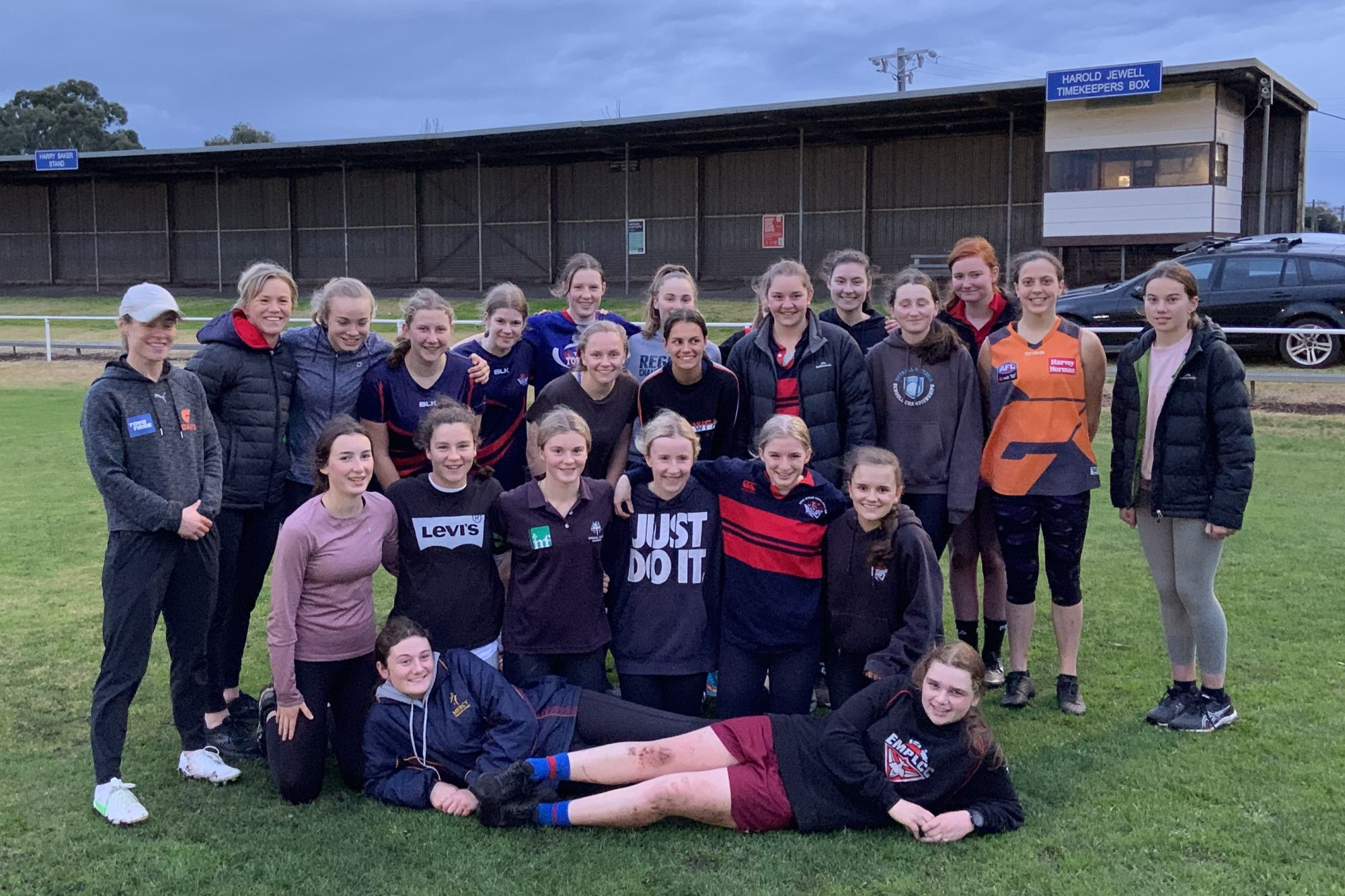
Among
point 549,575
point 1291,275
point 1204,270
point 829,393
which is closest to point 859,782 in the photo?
point 549,575

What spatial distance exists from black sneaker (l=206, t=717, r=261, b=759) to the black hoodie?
235cm

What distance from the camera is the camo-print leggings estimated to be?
479cm

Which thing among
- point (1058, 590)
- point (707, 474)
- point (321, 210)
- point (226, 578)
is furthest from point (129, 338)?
point (321, 210)

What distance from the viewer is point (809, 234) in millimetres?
28281

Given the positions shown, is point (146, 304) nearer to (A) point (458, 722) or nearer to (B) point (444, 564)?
(B) point (444, 564)

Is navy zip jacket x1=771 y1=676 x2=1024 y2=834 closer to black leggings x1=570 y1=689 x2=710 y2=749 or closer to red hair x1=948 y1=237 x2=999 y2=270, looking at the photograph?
black leggings x1=570 y1=689 x2=710 y2=749

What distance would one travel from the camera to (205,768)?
4227 millimetres

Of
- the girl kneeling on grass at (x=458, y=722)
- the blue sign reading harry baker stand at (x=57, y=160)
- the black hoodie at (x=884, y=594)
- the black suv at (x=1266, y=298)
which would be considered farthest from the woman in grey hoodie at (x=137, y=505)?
the blue sign reading harry baker stand at (x=57, y=160)

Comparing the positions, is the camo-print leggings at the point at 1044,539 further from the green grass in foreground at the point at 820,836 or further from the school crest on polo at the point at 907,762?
the school crest on polo at the point at 907,762

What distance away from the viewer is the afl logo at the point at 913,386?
16.0 ft

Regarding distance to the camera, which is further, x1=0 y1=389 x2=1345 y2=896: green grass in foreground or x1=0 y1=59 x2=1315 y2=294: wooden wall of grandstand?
x1=0 y1=59 x2=1315 y2=294: wooden wall of grandstand

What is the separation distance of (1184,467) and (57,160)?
109ft

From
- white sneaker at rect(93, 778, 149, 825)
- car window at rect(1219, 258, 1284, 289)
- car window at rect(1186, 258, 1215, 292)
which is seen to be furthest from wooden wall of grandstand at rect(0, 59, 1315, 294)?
white sneaker at rect(93, 778, 149, 825)

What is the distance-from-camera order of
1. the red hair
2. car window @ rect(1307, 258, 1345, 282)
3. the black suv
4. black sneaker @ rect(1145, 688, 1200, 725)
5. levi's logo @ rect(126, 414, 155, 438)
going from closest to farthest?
1. levi's logo @ rect(126, 414, 155, 438)
2. black sneaker @ rect(1145, 688, 1200, 725)
3. the red hair
4. the black suv
5. car window @ rect(1307, 258, 1345, 282)
